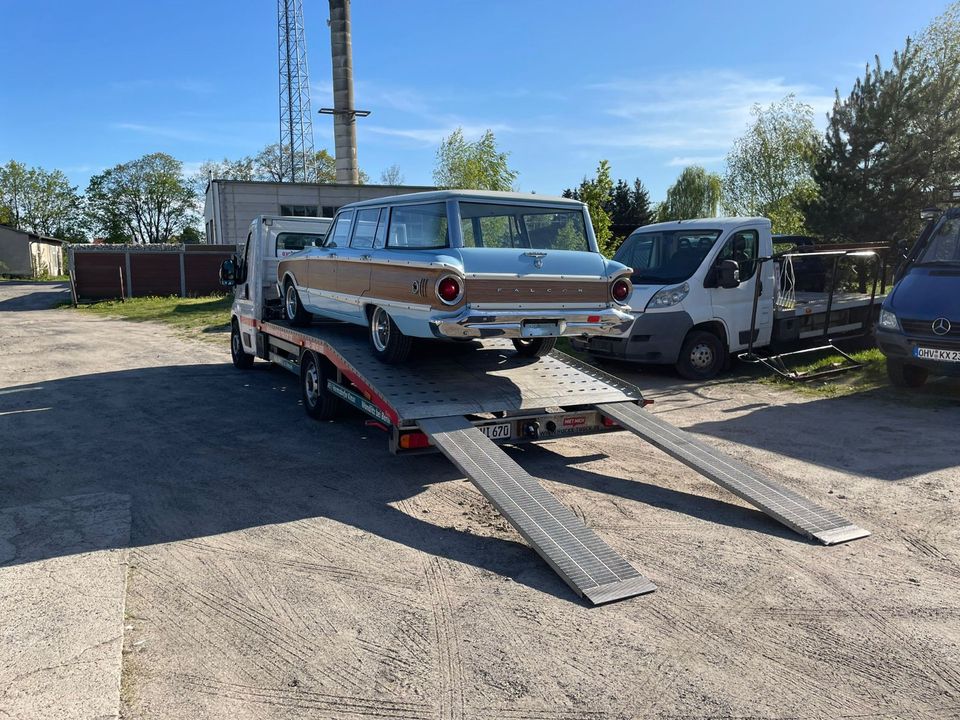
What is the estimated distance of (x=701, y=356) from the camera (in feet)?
36.1

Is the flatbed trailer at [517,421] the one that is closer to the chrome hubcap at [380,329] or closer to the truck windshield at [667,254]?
the chrome hubcap at [380,329]

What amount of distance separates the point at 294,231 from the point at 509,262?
206 inches

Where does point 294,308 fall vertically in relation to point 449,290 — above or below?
below

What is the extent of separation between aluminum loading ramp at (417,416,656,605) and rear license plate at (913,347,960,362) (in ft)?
20.7

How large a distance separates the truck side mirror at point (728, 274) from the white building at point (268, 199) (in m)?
22.3

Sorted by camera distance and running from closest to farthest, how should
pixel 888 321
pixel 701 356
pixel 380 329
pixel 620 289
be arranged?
1. pixel 620 289
2. pixel 380 329
3. pixel 888 321
4. pixel 701 356

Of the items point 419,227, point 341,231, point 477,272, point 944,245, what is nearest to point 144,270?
point 341,231

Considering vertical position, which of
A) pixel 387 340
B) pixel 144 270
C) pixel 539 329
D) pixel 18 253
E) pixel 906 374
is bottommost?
pixel 906 374

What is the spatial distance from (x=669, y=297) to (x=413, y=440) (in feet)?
19.3

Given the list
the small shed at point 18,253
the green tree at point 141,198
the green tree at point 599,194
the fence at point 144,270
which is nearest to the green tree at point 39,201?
the green tree at point 141,198

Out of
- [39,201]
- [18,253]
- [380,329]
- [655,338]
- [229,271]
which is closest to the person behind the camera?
[380,329]

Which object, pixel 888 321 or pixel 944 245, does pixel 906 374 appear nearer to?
pixel 888 321

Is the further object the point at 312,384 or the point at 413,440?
the point at 312,384

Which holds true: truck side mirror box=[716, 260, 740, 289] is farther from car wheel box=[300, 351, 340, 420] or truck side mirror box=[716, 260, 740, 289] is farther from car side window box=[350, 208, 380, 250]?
car wheel box=[300, 351, 340, 420]
